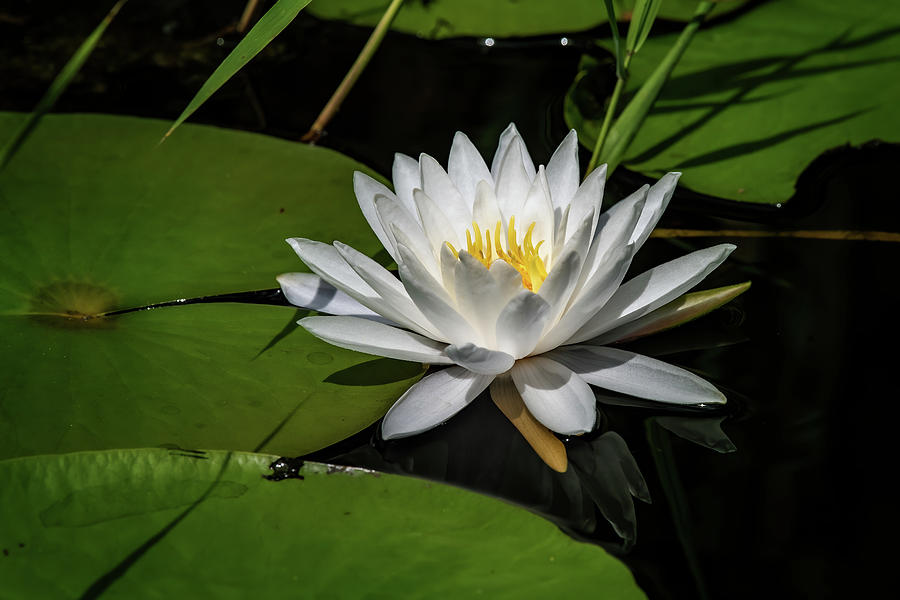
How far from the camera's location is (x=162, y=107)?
11.4 ft

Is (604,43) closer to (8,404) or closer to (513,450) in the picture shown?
(513,450)

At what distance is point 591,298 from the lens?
1872 millimetres

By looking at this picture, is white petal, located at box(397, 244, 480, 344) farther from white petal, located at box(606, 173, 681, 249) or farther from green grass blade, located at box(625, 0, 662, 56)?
green grass blade, located at box(625, 0, 662, 56)

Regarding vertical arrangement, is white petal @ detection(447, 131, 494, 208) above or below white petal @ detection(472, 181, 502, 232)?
above

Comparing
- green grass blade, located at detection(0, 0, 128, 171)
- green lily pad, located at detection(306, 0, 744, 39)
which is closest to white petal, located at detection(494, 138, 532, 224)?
green grass blade, located at detection(0, 0, 128, 171)

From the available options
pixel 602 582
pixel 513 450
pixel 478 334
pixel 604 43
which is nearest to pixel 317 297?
pixel 478 334

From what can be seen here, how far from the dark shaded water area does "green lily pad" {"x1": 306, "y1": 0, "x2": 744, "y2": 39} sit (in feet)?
0.32

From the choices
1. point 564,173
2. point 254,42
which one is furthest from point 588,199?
point 254,42

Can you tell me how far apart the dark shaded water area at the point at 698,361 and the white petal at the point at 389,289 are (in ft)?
0.90

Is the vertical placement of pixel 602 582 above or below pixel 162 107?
below

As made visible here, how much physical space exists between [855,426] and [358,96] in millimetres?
2471

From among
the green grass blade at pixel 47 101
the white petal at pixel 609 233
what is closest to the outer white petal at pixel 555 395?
the white petal at pixel 609 233

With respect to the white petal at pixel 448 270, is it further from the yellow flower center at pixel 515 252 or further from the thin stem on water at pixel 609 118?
the thin stem on water at pixel 609 118

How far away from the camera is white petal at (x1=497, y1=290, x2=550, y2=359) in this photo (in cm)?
176
